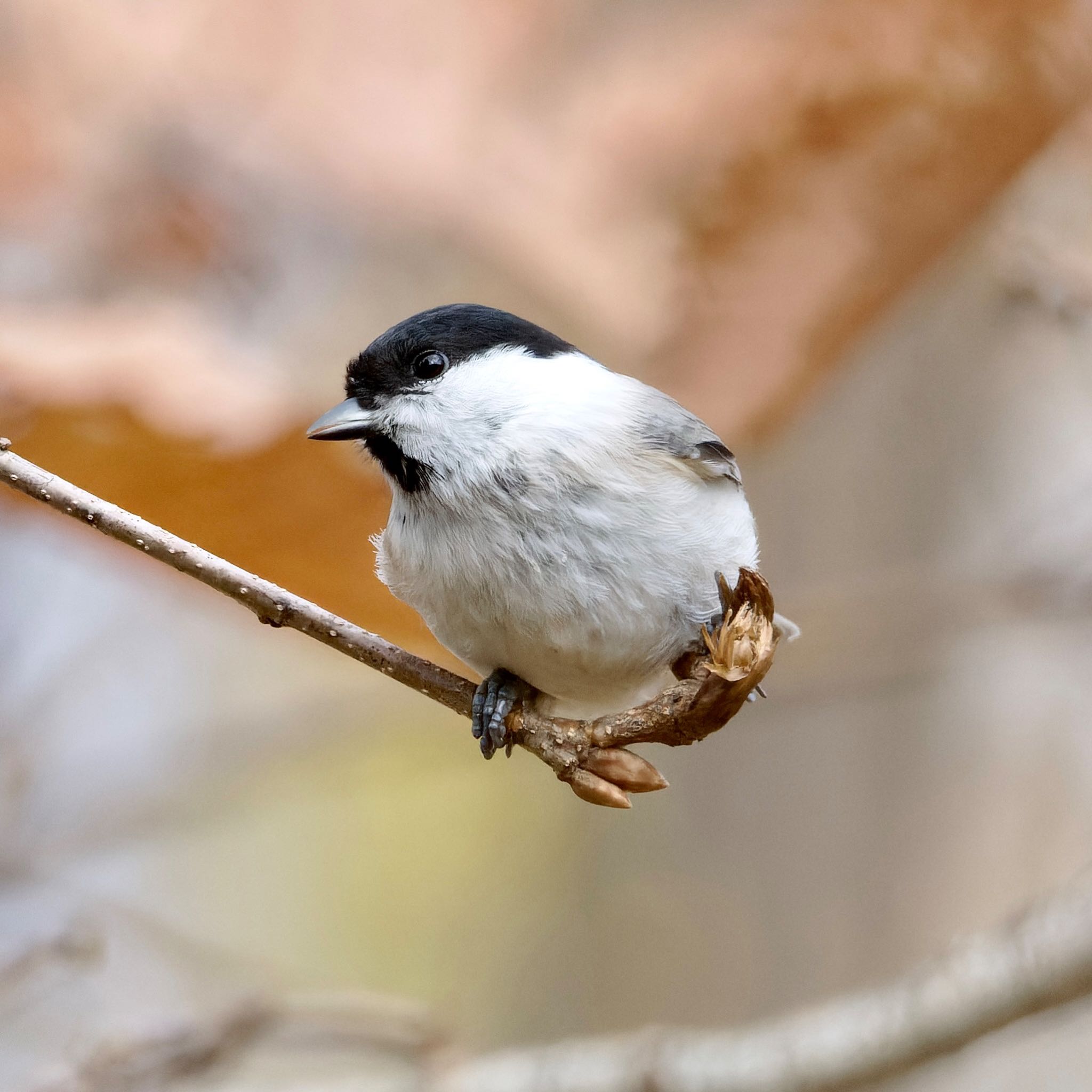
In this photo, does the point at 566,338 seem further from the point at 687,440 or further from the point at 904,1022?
the point at 904,1022

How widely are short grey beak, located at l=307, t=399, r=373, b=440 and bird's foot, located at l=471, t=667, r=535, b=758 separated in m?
0.34

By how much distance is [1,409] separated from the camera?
4.52ft

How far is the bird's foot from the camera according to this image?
1.27 meters

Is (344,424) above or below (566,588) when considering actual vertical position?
above

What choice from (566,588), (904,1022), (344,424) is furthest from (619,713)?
(344,424)

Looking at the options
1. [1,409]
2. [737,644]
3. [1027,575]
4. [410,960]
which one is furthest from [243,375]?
[410,960]

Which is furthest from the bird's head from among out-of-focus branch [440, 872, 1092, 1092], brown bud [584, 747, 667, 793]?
out-of-focus branch [440, 872, 1092, 1092]

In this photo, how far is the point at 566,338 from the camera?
178 cm

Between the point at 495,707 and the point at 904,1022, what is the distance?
560 millimetres

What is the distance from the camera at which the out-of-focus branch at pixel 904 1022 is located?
897 millimetres

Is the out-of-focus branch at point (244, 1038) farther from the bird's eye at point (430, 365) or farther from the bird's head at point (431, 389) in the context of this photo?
the bird's eye at point (430, 365)

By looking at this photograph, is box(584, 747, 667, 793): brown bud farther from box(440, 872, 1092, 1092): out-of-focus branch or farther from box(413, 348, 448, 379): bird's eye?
box(413, 348, 448, 379): bird's eye

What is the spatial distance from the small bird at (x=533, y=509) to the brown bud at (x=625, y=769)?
0.75 ft

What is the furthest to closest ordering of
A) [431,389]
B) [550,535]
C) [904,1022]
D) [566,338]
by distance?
[566,338] < [431,389] < [550,535] < [904,1022]
